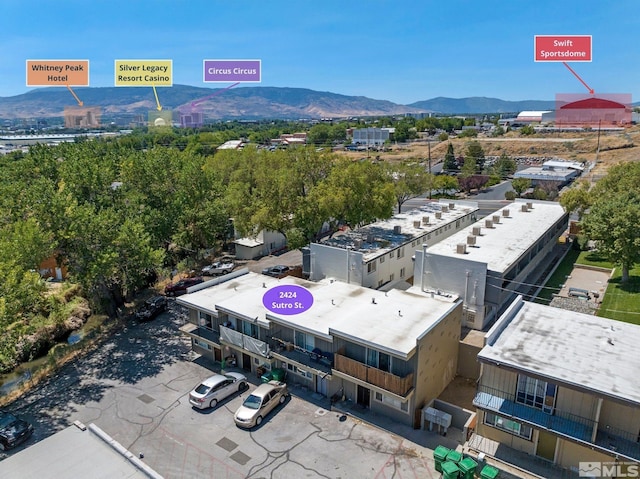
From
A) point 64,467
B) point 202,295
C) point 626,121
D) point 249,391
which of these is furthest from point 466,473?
point 626,121

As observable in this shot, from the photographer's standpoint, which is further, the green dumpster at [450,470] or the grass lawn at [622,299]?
the grass lawn at [622,299]

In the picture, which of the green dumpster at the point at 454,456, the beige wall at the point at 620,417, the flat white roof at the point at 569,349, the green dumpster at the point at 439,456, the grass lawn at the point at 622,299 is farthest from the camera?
the grass lawn at the point at 622,299

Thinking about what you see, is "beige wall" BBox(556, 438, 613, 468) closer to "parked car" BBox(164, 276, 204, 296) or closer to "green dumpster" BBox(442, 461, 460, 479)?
"green dumpster" BBox(442, 461, 460, 479)

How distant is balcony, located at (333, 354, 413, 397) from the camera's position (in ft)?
57.9

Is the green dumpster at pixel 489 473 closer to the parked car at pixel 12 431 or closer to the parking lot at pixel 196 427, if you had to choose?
the parking lot at pixel 196 427

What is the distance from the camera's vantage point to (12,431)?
59.3 ft

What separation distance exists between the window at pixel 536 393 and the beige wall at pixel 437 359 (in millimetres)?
3750

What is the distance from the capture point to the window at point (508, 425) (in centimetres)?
1608

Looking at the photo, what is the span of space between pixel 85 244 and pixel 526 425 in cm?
2414

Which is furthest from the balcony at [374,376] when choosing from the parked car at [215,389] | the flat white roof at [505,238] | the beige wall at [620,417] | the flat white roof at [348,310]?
the flat white roof at [505,238]

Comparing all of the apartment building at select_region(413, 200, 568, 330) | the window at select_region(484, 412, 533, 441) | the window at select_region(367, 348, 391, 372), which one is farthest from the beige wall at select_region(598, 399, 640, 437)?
the apartment building at select_region(413, 200, 568, 330)

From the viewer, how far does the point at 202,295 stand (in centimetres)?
2580

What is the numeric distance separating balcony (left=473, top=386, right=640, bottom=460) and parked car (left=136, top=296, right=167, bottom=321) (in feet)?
71.4

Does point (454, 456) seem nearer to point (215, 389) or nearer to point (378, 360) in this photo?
point (378, 360)
